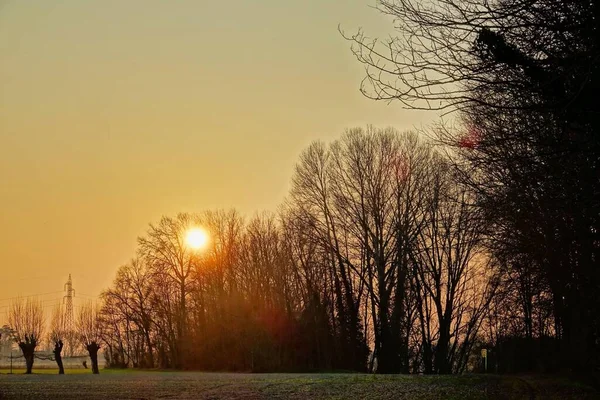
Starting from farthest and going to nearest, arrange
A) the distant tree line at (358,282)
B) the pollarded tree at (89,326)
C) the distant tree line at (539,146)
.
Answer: the pollarded tree at (89,326) < the distant tree line at (358,282) < the distant tree line at (539,146)

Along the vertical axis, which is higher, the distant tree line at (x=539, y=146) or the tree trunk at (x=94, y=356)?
the distant tree line at (x=539, y=146)

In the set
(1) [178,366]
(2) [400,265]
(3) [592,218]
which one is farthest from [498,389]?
(1) [178,366]

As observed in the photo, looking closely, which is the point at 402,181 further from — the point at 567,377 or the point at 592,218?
the point at 592,218

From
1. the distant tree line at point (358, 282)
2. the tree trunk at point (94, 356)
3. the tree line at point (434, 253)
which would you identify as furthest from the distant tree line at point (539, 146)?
the tree trunk at point (94, 356)

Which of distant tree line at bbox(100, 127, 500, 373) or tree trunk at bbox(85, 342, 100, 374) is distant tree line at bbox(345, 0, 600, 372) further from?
tree trunk at bbox(85, 342, 100, 374)

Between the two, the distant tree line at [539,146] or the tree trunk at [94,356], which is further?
the tree trunk at [94,356]

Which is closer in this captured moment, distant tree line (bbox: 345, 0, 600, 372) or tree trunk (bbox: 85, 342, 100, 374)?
distant tree line (bbox: 345, 0, 600, 372)

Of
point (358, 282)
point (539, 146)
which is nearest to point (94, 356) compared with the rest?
point (358, 282)

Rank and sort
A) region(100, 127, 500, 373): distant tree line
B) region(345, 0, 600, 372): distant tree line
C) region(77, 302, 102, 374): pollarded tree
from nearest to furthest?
region(345, 0, 600, 372): distant tree line
region(100, 127, 500, 373): distant tree line
region(77, 302, 102, 374): pollarded tree

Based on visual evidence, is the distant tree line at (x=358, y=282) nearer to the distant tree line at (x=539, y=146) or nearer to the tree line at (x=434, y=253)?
the tree line at (x=434, y=253)

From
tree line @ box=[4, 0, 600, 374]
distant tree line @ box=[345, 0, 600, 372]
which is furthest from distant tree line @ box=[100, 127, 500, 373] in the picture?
distant tree line @ box=[345, 0, 600, 372]

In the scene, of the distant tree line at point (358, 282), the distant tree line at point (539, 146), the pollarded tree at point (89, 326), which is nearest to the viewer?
the distant tree line at point (539, 146)

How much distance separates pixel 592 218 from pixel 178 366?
50.9 meters

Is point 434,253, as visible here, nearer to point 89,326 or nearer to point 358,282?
point 358,282
